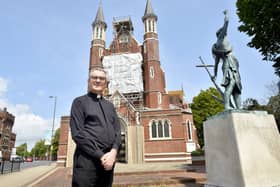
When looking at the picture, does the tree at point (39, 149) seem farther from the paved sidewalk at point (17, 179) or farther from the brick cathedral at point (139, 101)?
the paved sidewalk at point (17, 179)

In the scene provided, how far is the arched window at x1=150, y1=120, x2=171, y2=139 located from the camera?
2161cm

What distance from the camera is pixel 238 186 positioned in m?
4.08

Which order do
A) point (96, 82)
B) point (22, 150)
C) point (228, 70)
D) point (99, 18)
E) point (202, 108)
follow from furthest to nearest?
point (22, 150) → point (202, 108) → point (99, 18) → point (228, 70) → point (96, 82)

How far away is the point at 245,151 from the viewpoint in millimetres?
4191

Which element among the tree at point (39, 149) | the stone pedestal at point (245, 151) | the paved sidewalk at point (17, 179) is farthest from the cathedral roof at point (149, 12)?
the tree at point (39, 149)

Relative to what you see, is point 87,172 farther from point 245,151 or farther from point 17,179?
point 17,179

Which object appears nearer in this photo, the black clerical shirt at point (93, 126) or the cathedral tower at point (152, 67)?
the black clerical shirt at point (93, 126)

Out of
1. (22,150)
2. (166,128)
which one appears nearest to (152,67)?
(166,128)

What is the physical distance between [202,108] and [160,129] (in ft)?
48.3

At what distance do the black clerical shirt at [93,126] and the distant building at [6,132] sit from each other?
169ft

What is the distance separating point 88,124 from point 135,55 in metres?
27.2

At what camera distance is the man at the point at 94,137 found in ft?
6.00

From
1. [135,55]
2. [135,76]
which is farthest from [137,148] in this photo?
[135,55]

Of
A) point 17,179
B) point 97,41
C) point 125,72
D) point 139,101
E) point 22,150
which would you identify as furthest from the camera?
point 22,150
